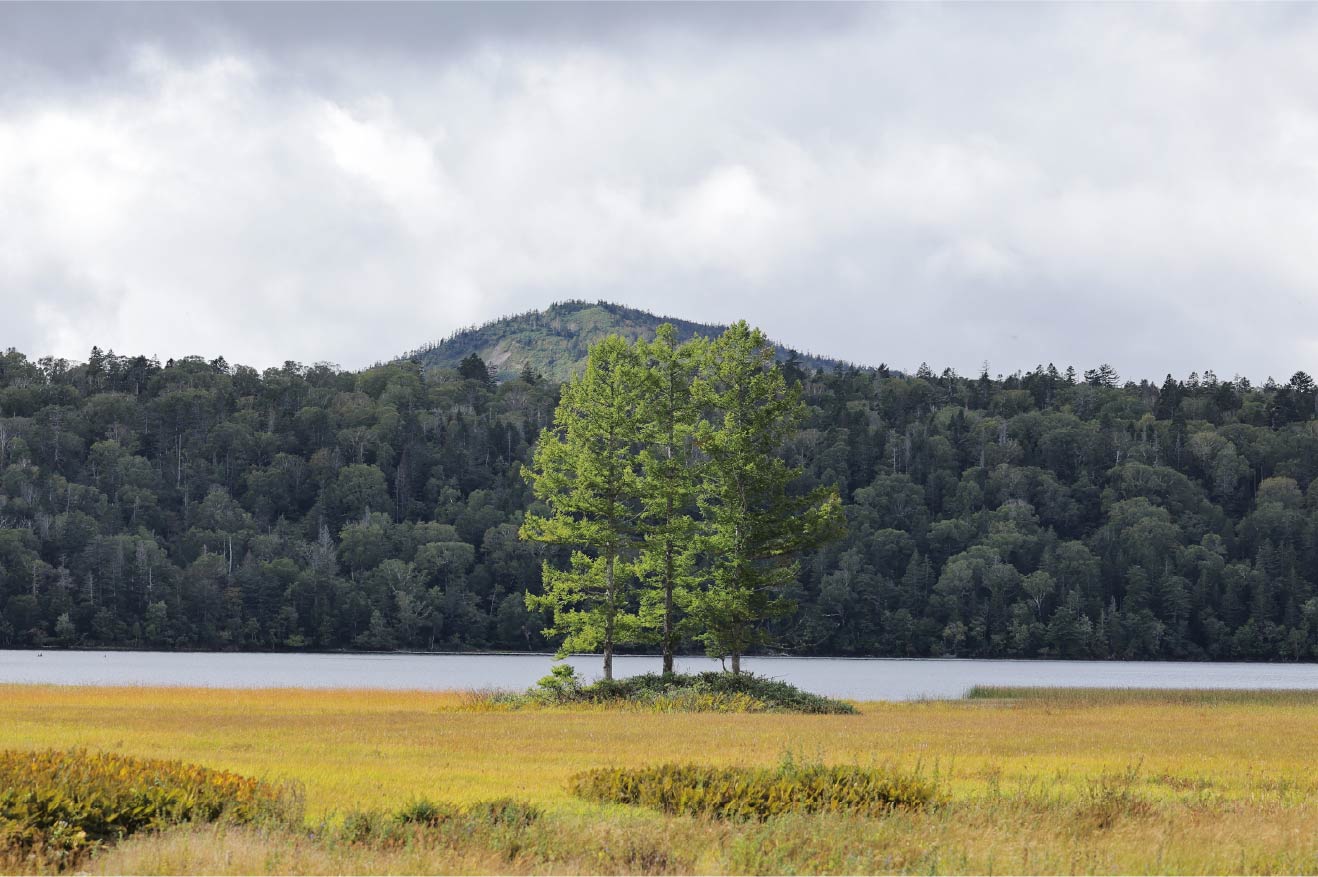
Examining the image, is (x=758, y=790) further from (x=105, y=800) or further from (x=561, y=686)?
(x=561, y=686)

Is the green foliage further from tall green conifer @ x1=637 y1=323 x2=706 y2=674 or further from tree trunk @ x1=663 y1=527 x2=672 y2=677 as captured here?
tree trunk @ x1=663 y1=527 x2=672 y2=677

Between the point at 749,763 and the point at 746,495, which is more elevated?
the point at 746,495

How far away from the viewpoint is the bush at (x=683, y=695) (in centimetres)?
4331

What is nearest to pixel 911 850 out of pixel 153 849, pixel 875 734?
pixel 153 849

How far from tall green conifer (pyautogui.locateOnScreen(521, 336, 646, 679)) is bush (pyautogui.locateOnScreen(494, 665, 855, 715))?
3.60 meters

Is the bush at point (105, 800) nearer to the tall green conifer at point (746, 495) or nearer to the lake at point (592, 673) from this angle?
the tall green conifer at point (746, 495)

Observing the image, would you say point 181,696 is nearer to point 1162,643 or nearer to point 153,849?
point 153,849

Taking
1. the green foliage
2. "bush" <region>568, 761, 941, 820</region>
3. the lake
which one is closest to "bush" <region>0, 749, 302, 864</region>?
"bush" <region>568, 761, 941, 820</region>

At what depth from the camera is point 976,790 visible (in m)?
21.1

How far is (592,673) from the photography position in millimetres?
99438

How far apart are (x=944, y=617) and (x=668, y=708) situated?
4778 inches

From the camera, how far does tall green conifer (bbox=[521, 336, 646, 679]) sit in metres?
49.3

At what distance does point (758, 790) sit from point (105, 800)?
8024mm

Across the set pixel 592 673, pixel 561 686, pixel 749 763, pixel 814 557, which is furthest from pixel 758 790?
pixel 814 557
